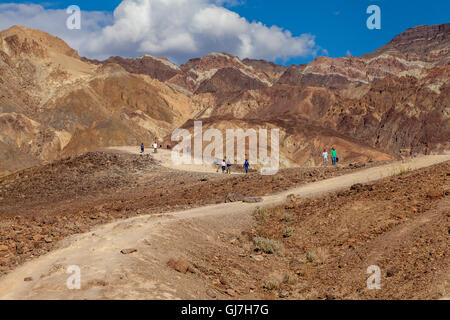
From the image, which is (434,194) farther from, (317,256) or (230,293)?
(230,293)

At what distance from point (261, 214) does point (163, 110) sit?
8504cm

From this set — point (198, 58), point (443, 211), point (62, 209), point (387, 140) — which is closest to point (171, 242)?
point (443, 211)

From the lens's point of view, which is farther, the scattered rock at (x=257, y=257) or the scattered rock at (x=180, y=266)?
the scattered rock at (x=257, y=257)

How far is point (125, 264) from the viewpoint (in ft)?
24.9

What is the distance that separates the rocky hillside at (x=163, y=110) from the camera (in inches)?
2537

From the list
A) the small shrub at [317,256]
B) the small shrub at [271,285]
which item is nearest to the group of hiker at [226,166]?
the small shrub at [317,256]

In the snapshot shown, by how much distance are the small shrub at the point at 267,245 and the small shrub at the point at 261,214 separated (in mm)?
2146

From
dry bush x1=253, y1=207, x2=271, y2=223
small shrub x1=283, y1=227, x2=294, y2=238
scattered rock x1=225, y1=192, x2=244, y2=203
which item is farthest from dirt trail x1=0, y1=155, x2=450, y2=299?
scattered rock x1=225, y1=192, x2=244, y2=203

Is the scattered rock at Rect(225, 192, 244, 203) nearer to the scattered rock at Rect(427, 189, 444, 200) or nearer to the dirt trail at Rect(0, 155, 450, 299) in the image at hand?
the dirt trail at Rect(0, 155, 450, 299)

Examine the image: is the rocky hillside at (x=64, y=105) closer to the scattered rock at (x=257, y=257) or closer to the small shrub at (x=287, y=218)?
the small shrub at (x=287, y=218)

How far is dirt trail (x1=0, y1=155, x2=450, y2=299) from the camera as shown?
6.66 m

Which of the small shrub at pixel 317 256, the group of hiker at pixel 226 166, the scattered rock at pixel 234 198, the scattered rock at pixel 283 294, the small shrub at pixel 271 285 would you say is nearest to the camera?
the scattered rock at pixel 283 294

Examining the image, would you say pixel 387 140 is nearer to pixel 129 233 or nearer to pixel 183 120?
pixel 183 120

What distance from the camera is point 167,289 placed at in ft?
22.8
